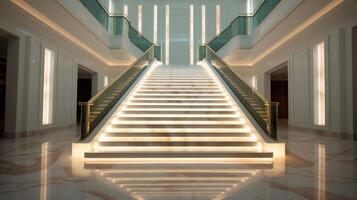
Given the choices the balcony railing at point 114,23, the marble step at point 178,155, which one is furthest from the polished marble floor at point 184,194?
the balcony railing at point 114,23

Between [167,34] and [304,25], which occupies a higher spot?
[167,34]

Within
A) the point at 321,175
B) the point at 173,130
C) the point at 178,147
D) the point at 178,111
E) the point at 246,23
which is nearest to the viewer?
the point at 321,175

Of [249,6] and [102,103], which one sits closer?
[102,103]

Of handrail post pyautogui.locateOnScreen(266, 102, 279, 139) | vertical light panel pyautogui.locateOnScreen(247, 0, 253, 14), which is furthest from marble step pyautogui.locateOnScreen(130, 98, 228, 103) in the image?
vertical light panel pyautogui.locateOnScreen(247, 0, 253, 14)

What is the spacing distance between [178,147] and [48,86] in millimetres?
7627

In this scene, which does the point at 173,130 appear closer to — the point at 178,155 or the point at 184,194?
the point at 178,155

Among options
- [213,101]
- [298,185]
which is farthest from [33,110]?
[298,185]

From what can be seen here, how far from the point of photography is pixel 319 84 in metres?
11.8

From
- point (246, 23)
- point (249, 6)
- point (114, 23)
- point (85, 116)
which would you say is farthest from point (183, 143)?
point (249, 6)

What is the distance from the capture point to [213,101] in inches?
416

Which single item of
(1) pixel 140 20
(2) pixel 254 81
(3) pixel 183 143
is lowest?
(3) pixel 183 143

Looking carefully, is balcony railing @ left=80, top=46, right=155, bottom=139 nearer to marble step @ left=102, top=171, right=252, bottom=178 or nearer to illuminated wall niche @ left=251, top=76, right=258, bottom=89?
marble step @ left=102, top=171, right=252, bottom=178

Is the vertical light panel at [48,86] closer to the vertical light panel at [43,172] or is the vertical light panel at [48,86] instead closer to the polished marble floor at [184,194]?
the vertical light panel at [43,172]

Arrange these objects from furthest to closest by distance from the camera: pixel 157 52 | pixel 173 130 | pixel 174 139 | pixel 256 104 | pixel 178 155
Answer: pixel 157 52 → pixel 256 104 → pixel 173 130 → pixel 174 139 → pixel 178 155
